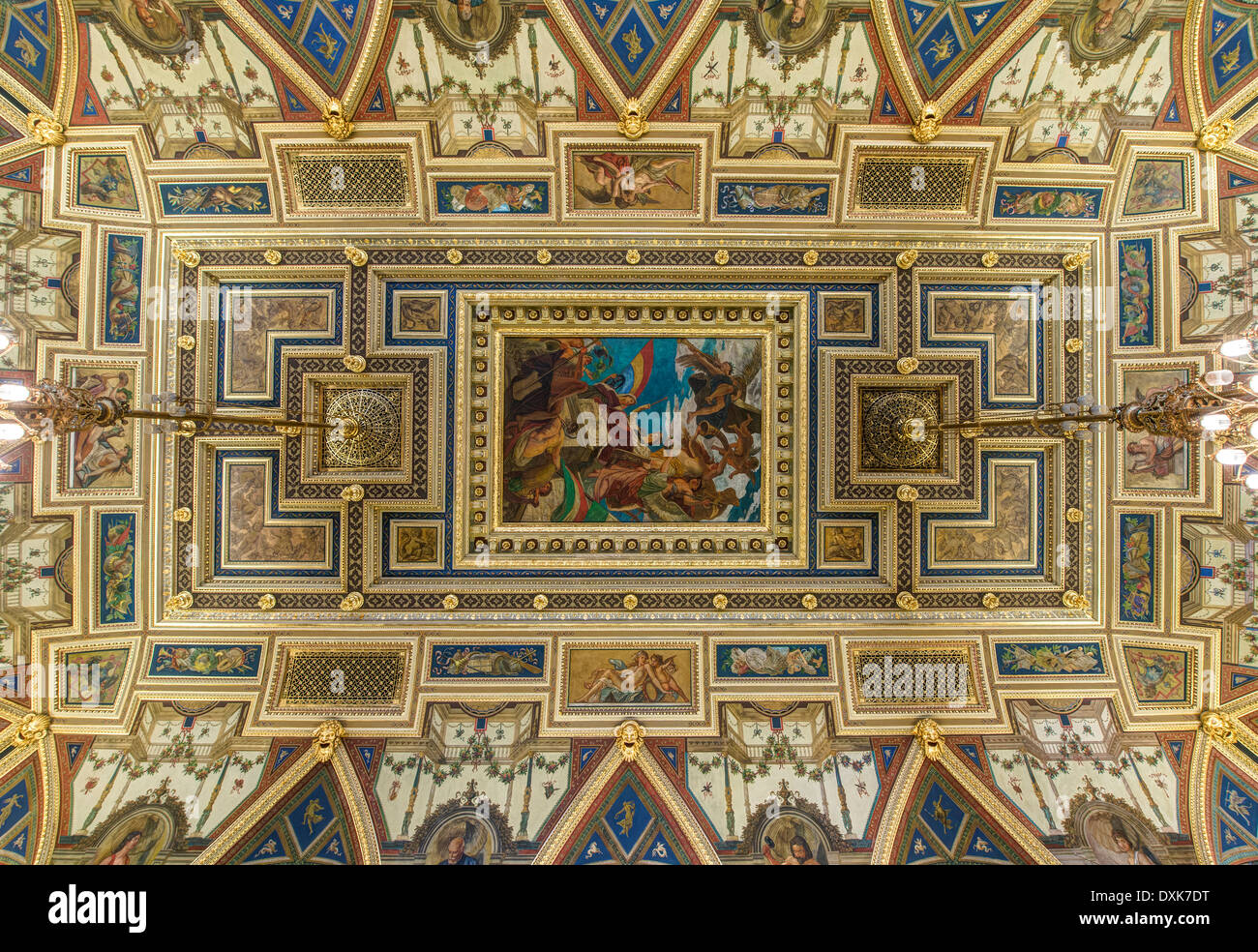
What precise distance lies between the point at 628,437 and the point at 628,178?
390 cm

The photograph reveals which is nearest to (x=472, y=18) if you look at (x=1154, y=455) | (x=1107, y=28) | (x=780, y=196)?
(x=780, y=196)

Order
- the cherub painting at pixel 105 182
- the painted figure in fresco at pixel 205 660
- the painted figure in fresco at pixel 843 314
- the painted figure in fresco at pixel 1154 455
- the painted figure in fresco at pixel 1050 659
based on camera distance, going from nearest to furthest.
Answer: the cherub painting at pixel 105 182, the painted figure in fresco at pixel 1154 455, the painted figure in fresco at pixel 205 660, the painted figure in fresco at pixel 1050 659, the painted figure in fresco at pixel 843 314

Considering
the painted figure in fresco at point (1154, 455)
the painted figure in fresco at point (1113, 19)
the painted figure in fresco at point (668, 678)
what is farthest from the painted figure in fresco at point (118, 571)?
the painted figure in fresco at point (1113, 19)

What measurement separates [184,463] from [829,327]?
10277mm

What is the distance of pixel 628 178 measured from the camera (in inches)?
336

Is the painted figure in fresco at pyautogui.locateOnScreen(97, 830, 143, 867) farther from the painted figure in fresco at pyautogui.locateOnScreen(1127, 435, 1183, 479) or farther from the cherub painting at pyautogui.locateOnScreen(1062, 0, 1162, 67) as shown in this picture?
the cherub painting at pyautogui.locateOnScreen(1062, 0, 1162, 67)

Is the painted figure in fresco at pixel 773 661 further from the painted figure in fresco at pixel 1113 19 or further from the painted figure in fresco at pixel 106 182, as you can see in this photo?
the painted figure in fresco at pixel 106 182

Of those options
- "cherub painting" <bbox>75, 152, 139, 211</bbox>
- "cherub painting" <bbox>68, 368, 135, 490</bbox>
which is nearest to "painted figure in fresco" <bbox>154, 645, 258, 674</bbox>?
"cherub painting" <bbox>68, 368, 135, 490</bbox>

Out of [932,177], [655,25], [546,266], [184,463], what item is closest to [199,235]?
[184,463]

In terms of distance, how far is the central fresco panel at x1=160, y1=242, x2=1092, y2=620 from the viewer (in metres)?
8.85

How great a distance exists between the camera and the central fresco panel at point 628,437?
29.0 feet

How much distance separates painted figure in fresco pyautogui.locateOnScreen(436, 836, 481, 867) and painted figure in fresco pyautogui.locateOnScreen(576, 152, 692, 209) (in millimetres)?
9283

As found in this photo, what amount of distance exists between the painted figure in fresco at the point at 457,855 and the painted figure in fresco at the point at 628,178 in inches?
365

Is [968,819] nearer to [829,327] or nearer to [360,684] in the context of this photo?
[829,327]
